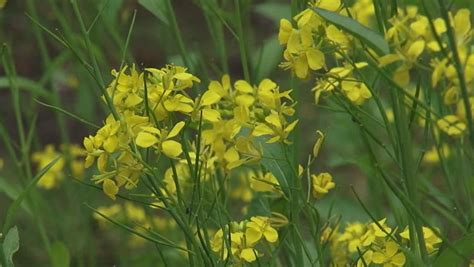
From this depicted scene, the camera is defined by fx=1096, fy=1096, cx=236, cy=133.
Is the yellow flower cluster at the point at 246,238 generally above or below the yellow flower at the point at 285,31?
below

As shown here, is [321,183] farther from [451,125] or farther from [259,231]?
[451,125]

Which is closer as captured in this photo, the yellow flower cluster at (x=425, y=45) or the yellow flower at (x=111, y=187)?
the yellow flower cluster at (x=425, y=45)

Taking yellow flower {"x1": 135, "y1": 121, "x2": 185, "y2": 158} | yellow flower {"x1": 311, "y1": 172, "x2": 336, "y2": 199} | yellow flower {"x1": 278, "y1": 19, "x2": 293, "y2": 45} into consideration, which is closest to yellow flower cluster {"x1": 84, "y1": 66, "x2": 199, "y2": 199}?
yellow flower {"x1": 135, "y1": 121, "x2": 185, "y2": 158}

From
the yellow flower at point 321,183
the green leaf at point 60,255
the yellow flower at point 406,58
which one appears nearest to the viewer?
the yellow flower at point 406,58

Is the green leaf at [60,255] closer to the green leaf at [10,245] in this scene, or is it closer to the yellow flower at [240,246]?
the green leaf at [10,245]

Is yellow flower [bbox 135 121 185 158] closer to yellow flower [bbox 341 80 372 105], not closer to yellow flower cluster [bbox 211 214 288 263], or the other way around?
yellow flower cluster [bbox 211 214 288 263]

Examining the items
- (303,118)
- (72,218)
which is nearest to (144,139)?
(72,218)

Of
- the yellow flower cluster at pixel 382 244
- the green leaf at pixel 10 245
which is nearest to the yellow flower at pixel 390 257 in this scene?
the yellow flower cluster at pixel 382 244

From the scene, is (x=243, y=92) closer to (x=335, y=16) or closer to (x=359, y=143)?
(x=335, y=16)
